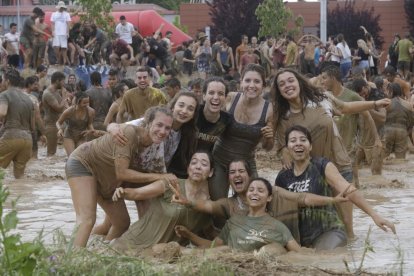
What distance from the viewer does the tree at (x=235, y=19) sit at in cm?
4150

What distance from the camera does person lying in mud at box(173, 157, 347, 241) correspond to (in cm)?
841

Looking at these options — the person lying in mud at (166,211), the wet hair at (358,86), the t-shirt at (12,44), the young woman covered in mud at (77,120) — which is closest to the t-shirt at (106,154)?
the person lying in mud at (166,211)

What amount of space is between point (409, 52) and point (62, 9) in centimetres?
1018

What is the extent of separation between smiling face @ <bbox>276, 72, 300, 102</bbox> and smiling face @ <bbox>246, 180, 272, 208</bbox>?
0.96 metres

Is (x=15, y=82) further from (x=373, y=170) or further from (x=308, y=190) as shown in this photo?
(x=308, y=190)

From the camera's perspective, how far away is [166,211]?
8469 millimetres

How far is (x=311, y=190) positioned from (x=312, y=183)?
0.06 metres

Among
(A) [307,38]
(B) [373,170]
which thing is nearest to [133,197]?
(B) [373,170]

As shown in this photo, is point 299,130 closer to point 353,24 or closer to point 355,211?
point 355,211

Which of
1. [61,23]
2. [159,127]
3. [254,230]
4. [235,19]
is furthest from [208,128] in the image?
[235,19]

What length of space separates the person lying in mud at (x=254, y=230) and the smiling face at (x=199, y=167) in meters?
0.38

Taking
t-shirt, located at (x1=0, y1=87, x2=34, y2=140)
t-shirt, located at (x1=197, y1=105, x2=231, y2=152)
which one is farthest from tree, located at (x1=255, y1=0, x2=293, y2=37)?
t-shirt, located at (x1=197, y1=105, x2=231, y2=152)

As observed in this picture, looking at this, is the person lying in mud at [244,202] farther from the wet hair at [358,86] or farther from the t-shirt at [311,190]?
the wet hair at [358,86]

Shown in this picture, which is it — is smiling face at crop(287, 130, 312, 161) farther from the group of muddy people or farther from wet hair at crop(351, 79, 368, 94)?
wet hair at crop(351, 79, 368, 94)
